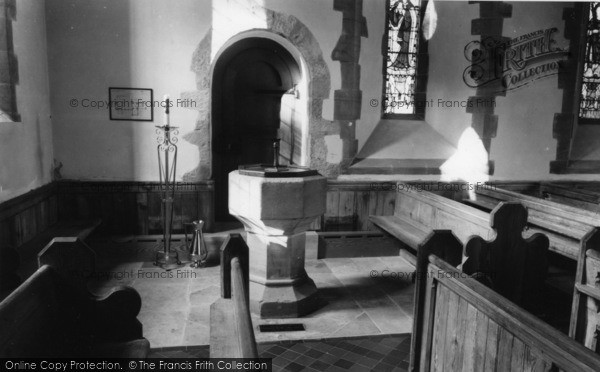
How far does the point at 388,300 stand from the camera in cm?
436

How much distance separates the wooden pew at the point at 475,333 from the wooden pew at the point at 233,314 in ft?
3.30

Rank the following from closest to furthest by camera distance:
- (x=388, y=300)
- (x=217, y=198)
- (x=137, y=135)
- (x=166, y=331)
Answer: (x=166, y=331)
(x=388, y=300)
(x=137, y=135)
(x=217, y=198)

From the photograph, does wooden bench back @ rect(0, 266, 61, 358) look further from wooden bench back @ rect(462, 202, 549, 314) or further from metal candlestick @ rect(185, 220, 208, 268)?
metal candlestick @ rect(185, 220, 208, 268)

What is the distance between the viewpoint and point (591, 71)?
6.48m

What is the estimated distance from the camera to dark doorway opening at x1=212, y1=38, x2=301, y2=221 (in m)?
5.90

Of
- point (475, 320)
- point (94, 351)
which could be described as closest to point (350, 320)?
point (475, 320)

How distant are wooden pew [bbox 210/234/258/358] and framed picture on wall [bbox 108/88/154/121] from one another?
3466mm

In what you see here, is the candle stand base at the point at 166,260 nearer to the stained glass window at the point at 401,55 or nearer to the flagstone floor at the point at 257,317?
the flagstone floor at the point at 257,317

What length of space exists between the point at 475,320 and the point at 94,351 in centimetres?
180

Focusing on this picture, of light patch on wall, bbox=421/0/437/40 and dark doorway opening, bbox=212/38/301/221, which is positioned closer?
dark doorway opening, bbox=212/38/301/221

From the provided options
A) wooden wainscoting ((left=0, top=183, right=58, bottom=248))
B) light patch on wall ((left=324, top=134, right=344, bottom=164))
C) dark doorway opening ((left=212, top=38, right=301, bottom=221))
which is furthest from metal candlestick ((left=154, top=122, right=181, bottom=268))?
light patch on wall ((left=324, top=134, right=344, bottom=164))

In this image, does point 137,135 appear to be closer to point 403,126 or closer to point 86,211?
point 86,211

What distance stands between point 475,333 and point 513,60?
4.89 metres

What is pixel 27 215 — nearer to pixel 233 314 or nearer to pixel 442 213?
pixel 233 314
